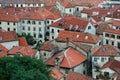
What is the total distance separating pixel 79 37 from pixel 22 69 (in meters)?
26.0

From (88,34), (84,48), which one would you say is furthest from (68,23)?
(84,48)

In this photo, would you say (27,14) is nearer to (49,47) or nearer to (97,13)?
(97,13)

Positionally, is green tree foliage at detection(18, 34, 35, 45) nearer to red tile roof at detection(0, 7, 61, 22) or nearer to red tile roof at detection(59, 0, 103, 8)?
red tile roof at detection(0, 7, 61, 22)

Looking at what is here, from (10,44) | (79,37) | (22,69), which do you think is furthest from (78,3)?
(22,69)

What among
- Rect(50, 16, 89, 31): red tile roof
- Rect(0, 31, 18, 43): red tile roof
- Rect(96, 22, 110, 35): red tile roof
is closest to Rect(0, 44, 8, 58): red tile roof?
Rect(0, 31, 18, 43): red tile roof

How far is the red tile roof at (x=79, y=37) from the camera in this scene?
2539 inches

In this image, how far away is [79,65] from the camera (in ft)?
190

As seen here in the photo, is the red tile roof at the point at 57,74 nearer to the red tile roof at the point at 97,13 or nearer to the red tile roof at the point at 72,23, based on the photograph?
the red tile roof at the point at 72,23

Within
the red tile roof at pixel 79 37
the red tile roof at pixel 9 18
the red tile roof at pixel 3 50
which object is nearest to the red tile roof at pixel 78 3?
the red tile roof at pixel 9 18

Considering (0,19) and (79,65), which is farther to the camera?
(0,19)

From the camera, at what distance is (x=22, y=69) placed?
4088 cm

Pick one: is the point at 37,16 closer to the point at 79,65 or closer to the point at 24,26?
the point at 24,26

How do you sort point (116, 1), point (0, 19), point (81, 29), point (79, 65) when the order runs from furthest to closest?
point (116, 1)
point (0, 19)
point (81, 29)
point (79, 65)

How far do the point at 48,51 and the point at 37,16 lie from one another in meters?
21.3
